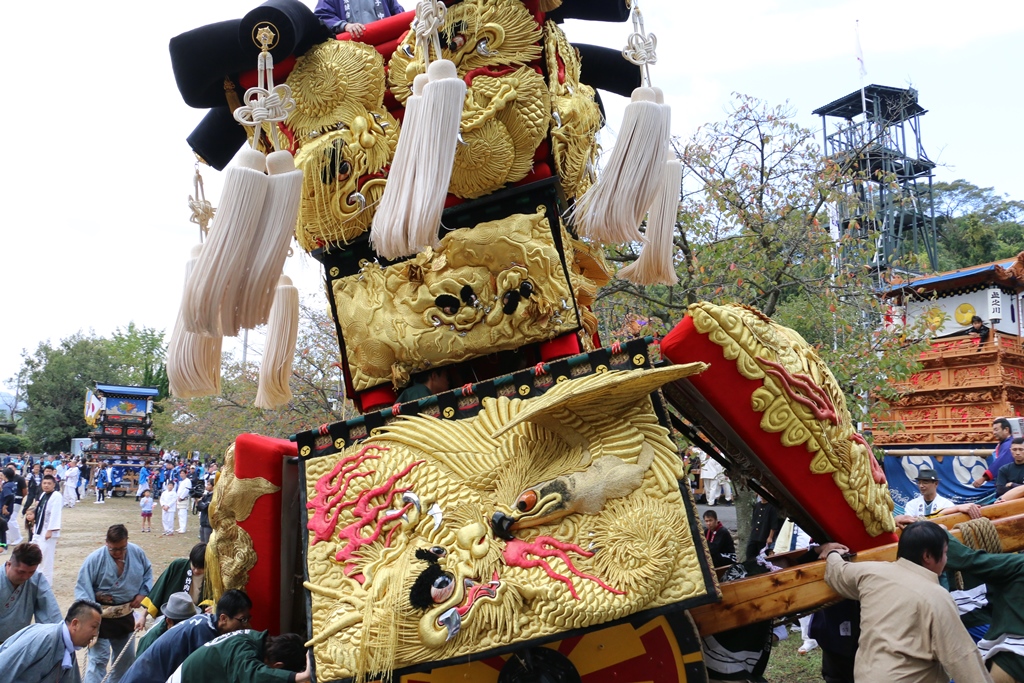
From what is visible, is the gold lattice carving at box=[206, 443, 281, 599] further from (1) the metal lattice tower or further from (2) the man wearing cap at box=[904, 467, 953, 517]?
(1) the metal lattice tower

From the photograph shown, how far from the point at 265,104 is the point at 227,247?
553 mm

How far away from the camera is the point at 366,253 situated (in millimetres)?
3420

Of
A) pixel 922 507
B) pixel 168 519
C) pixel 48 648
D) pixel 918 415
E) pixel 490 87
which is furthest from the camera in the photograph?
pixel 168 519

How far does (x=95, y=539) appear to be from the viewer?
16.8 m

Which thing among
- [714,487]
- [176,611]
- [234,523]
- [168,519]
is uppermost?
[168,519]

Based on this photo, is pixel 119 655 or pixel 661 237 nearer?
pixel 661 237

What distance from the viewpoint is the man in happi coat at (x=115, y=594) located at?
5441mm

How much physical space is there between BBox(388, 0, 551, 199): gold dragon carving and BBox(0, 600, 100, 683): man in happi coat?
2983 millimetres

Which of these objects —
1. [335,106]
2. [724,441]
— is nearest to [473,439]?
[724,441]

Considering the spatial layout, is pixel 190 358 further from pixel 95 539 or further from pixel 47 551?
pixel 95 539

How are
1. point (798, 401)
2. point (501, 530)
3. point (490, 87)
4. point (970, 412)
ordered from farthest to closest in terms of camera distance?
point (970, 412), point (490, 87), point (798, 401), point (501, 530)

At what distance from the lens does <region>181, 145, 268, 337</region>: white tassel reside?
2.84m

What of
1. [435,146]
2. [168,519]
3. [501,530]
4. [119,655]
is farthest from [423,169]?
[168,519]

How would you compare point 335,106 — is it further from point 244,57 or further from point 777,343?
point 777,343
